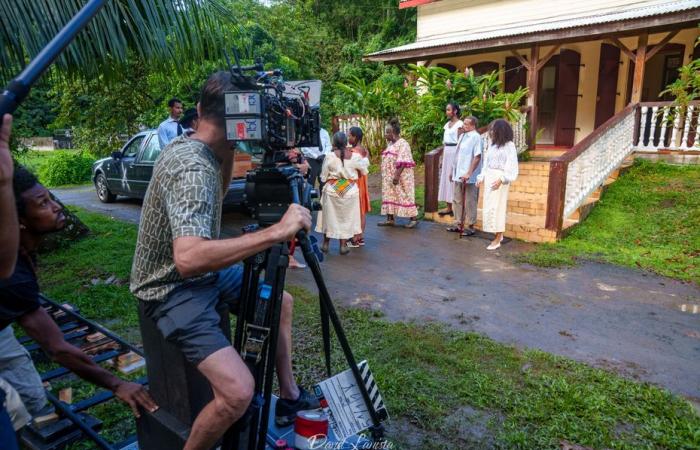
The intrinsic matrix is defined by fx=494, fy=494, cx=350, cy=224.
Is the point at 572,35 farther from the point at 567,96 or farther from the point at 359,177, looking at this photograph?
the point at 359,177

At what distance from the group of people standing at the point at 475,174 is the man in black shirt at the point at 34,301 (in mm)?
5297

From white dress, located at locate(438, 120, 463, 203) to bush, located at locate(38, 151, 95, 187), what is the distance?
509 inches

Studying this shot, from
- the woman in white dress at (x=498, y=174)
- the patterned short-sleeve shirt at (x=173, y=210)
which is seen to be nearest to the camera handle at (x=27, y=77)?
the patterned short-sleeve shirt at (x=173, y=210)

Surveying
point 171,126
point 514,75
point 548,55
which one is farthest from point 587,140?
point 514,75

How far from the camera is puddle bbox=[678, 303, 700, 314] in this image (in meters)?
4.65

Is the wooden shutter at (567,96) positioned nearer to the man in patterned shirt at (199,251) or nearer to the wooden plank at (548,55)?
the wooden plank at (548,55)

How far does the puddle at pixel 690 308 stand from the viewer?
4.65 meters

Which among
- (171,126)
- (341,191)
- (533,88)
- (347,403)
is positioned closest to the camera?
(347,403)

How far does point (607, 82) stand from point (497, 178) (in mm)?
7694

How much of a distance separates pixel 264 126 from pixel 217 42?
376cm

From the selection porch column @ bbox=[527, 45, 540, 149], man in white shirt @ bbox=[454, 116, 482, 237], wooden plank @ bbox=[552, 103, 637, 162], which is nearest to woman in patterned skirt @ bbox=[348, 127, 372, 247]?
man in white shirt @ bbox=[454, 116, 482, 237]

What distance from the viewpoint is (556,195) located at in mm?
6773

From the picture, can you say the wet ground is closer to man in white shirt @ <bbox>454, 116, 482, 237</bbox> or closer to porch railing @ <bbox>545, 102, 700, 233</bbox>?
man in white shirt @ <bbox>454, 116, 482, 237</bbox>

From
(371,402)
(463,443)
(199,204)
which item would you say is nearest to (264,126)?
(199,204)
